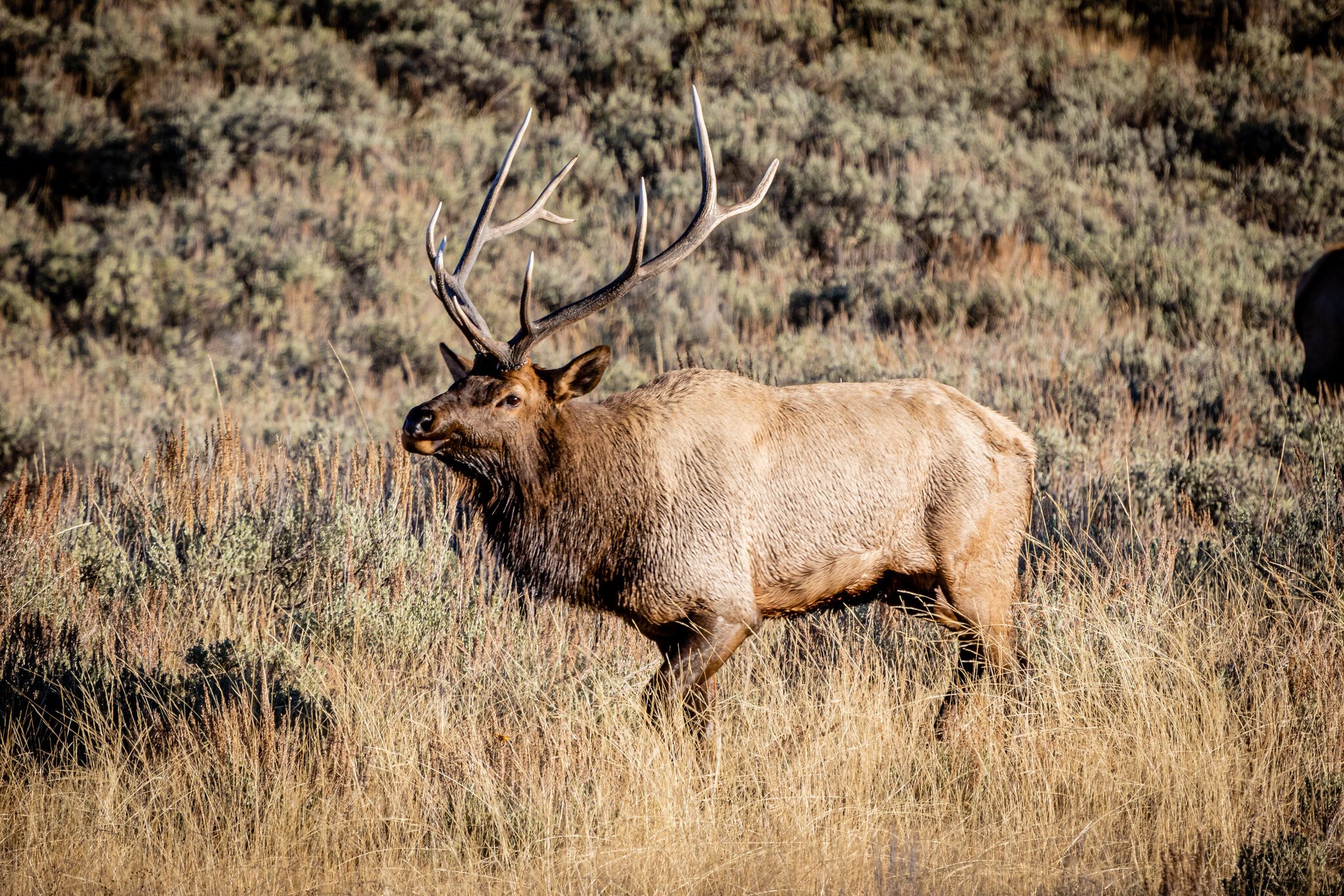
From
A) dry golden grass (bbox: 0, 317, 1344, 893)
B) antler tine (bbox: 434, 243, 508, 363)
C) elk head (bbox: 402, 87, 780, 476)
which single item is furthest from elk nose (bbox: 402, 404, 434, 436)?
dry golden grass (bbox: 0, 317, 1344, 893)

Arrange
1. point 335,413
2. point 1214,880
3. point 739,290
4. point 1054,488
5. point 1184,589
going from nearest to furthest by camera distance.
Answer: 1. point 1214,880
2. point 1184,589
3. point 1054,488
4. point 335,413
5. point 739,290

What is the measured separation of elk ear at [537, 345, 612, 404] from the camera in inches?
167

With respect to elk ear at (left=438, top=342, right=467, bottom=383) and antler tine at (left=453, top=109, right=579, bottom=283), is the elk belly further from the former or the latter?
antler tine at (left=453, top=109, right=579, bottom=283)

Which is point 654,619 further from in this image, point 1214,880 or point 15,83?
point 15,83

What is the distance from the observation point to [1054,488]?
20.9ft

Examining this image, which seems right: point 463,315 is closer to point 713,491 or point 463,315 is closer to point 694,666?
point 713,491

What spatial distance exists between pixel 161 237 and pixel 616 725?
10915 mm

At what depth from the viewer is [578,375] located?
4285mm

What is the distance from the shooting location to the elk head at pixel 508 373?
13.1 feet

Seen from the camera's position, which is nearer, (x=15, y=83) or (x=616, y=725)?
(x=616, y=725)

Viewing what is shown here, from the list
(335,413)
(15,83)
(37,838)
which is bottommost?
(335,413)

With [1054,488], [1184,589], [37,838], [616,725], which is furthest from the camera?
[1054,488]

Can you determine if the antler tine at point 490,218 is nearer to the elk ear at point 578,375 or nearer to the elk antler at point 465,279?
the elk antler at point 465,279

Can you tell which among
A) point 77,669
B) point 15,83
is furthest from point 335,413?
point 15,83
